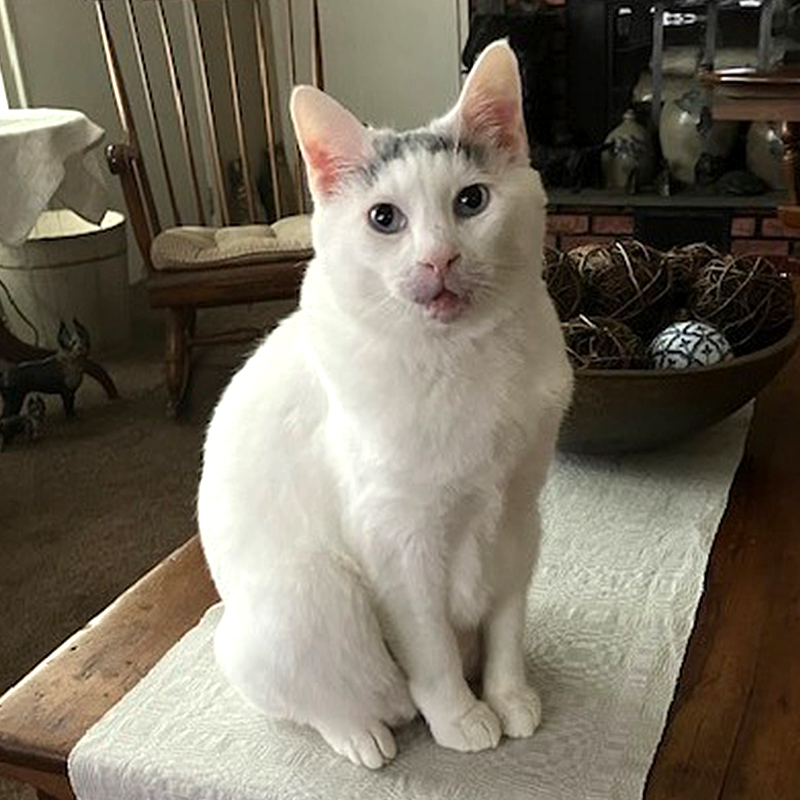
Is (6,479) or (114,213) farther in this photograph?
(114,213)

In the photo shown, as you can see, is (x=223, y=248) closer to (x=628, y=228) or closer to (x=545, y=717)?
(x=628, y=228)

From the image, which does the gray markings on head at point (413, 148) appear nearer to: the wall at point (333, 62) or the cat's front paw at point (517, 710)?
the cat's front paw at point (517, 710)

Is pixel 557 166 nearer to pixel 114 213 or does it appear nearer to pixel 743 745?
pixel 114 213

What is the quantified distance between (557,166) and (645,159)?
0.26 meters

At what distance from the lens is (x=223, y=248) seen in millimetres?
2373

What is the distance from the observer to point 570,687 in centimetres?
73

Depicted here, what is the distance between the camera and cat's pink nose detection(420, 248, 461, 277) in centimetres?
59

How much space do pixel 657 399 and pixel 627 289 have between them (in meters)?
0.15

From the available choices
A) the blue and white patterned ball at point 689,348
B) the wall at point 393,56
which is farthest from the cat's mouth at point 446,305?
the wall at point 393,56

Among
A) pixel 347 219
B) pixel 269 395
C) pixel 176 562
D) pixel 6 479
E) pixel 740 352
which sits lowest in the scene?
pixel 6 479

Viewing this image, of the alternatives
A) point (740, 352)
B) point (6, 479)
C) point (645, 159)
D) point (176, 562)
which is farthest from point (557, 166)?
point (176, 562)

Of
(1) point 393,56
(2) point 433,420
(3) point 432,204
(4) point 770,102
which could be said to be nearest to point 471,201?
(3) point 432,204

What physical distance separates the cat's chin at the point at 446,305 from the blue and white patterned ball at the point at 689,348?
371 mm

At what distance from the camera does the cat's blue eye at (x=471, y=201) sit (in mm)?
608
